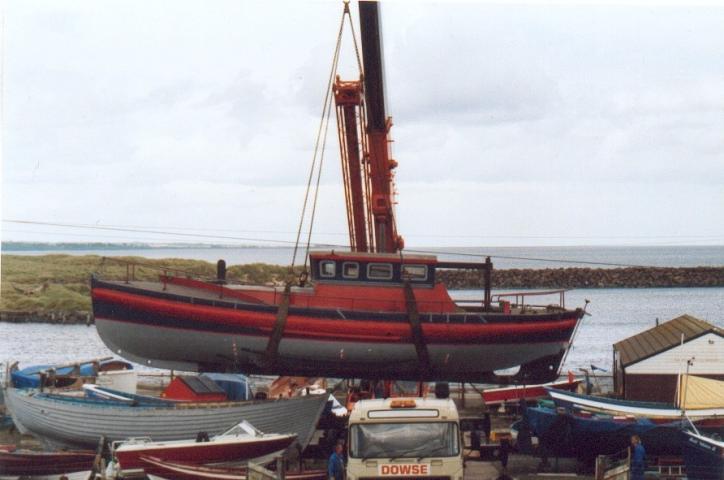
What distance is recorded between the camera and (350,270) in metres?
22.7

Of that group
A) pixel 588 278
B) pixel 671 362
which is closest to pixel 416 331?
pixel 671 362

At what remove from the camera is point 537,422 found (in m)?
19.7

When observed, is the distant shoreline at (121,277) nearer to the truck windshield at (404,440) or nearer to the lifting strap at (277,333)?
the lifting strap at (277,333)

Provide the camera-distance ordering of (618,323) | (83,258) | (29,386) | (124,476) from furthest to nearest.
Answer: (83,258), (618,323), (29,386), (124,476)

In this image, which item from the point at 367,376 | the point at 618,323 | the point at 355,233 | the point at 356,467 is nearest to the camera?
the point at 356,467

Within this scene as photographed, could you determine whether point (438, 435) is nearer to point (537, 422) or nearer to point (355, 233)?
point (537, 422)

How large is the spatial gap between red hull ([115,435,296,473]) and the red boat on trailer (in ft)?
12.2

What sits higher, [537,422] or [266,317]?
[266,317]

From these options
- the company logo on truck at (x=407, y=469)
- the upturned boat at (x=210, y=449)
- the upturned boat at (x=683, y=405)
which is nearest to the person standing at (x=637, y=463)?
the upturned boat at (x=683, y=405)

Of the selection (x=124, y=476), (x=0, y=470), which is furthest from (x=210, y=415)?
(x=0, y=470)

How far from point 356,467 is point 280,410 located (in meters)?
8.31

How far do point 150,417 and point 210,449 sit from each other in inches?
106

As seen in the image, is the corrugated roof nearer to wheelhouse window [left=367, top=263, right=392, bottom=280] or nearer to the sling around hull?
the sling around hull

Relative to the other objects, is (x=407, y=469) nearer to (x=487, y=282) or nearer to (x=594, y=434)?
(x=594, y=434)
